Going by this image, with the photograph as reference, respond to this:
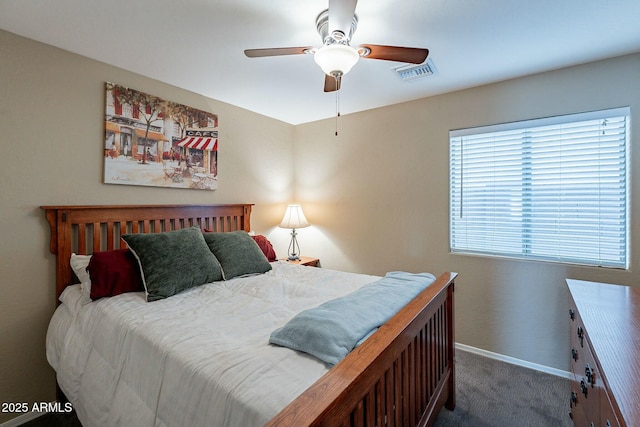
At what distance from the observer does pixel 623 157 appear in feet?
6.91

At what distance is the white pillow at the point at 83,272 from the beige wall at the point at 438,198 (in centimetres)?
236

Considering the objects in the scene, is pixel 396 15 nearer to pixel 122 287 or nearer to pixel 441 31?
pixel 441 31

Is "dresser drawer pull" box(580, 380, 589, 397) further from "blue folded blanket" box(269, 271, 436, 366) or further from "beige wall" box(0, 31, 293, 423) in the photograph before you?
"beige wall" box(0, 31, 293, 423)

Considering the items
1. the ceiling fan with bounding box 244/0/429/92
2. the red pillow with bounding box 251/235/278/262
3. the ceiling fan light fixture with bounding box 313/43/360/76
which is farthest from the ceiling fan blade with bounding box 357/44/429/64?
the red pillow with bounding box 251/235/278/262

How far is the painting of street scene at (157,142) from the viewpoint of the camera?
2.27 m

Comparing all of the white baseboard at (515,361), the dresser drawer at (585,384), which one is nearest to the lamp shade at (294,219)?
the white baseboard at (515,361)

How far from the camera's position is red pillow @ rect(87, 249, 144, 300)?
181cm

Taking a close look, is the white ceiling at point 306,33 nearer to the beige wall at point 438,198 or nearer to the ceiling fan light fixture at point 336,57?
the beige wall at point 438,198

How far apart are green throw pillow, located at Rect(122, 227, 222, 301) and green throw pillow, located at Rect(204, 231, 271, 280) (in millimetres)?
101

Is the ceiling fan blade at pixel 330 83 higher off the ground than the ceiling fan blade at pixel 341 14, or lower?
lower

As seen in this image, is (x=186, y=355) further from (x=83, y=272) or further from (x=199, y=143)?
(x=199, y=143)

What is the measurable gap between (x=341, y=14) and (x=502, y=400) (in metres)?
2.57

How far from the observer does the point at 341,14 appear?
4.34ft

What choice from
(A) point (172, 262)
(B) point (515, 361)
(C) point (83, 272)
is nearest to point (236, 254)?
(A) point (172, 262)
